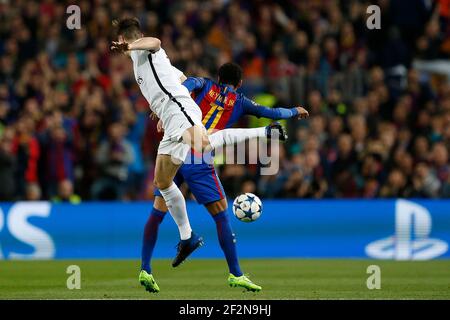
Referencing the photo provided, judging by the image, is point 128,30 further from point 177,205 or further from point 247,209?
point 247,209

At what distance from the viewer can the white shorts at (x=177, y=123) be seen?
11016 millimetres

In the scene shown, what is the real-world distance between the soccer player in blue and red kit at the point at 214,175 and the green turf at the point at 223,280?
0.29 m

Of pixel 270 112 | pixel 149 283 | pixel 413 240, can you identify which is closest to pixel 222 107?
pixel 270 112

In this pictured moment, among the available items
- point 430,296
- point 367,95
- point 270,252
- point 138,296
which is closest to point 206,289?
point 138,296

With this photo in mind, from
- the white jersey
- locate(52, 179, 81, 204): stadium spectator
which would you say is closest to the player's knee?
the white jersey

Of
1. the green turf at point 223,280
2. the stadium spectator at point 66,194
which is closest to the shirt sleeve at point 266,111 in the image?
the green turf at point 223,280

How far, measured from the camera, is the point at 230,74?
38.4 ft

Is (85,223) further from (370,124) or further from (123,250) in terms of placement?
(370,124)

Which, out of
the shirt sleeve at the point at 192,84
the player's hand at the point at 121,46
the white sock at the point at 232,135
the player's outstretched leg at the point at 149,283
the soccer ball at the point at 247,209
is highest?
the player's hand at the point at 121,46

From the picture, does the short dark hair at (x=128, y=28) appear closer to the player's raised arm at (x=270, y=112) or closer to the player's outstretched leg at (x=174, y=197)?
the player's outstretched leg at (x=174, y=197)

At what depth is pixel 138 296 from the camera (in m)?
10.8

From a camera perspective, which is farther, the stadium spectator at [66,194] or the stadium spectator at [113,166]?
the stadium spectator at [113,166]

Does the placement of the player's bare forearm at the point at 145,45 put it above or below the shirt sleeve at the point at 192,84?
above

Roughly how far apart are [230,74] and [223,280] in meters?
2.64
